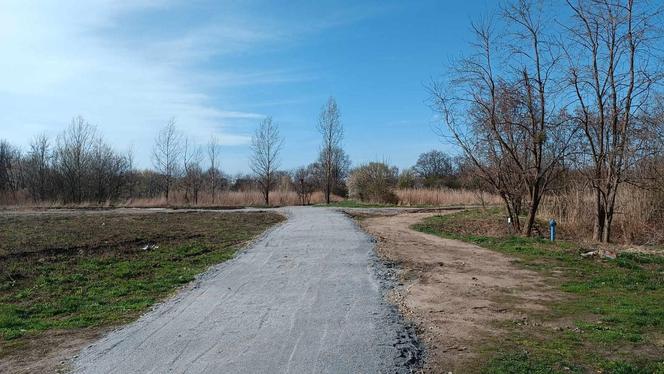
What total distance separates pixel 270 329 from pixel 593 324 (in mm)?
4210

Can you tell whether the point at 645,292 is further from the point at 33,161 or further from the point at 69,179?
the point at 33,161

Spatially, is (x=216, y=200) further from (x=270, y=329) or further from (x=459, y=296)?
(x=270, y=329)

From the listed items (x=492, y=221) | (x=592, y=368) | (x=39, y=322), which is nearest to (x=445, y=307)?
(x=592, y=368)

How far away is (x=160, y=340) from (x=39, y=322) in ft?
8.15

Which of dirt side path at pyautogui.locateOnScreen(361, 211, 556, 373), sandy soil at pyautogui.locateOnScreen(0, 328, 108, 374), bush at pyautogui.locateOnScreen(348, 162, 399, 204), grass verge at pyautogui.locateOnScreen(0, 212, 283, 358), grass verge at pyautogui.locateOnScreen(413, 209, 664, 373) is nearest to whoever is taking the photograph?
grass verge at pyautogui.locateOnScreen(413, 209, 664, 373)

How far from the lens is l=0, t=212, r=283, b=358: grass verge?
25.2 ft

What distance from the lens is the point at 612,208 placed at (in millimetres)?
15469

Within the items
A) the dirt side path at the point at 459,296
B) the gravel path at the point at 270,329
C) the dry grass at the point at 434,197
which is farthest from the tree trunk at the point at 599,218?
the dry grass at the point at 434,197

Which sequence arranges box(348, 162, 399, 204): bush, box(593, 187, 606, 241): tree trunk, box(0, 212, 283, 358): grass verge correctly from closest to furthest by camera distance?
box(0, 212, 283, 358): grass verge → box(593, 187, 606, 241): tree trunk → box(348, 162, 399, 204): bush

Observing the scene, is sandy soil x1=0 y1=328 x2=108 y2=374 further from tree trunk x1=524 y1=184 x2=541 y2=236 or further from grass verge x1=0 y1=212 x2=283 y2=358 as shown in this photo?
tree trunk x1=524 y1=184 x2=541 y2=236

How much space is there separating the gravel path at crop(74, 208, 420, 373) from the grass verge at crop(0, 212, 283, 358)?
94 cm

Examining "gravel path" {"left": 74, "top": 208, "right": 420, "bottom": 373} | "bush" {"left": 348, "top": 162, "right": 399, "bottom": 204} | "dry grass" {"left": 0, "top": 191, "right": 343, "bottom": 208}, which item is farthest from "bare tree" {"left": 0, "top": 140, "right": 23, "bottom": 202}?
"gravel path" {"left": 74, "top": 208, "right": 420, "bottom": 373}

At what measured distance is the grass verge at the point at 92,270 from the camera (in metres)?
7.69

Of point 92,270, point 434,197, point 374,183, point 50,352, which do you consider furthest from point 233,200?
point 50,352
